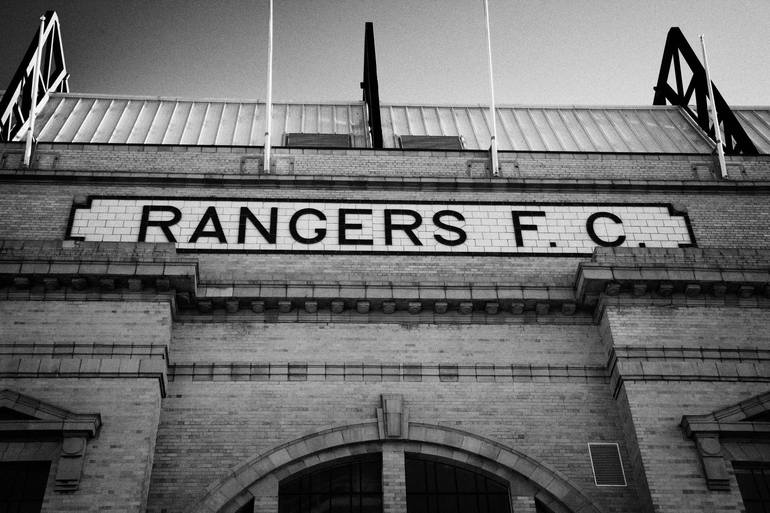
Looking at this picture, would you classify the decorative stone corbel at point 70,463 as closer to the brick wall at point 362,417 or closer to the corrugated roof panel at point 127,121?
the brick wall at point 362,417

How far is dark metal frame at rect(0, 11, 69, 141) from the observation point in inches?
1067

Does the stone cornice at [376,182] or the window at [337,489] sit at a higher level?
the stone cornice at [376,182]

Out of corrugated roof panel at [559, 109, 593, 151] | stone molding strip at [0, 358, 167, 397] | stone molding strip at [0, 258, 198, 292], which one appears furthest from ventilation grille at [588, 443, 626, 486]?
corrugated roof panel at [559, 109, 593, 151]

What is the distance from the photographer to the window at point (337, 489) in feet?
58.5

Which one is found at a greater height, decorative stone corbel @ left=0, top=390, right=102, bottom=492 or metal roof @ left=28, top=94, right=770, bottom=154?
metal roof @ left=28, top=94, right=770, bottom=154

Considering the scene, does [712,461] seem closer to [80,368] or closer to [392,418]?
[392,418]

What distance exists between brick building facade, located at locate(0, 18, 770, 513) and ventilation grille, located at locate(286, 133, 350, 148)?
158 inches

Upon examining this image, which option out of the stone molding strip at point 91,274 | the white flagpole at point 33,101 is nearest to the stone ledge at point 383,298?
the stone molding strip at point 91,274

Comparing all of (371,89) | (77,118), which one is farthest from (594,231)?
(77,118)

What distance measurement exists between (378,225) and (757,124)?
15785 millimetres

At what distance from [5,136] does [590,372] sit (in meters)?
17.4

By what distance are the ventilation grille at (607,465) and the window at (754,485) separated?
6.85 ft

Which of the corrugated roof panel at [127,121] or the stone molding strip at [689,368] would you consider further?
the corrugated roof panel at [127,121]

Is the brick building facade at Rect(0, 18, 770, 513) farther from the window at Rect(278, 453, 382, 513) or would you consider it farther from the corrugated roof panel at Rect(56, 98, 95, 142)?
the corrugated roof panel at Rect(56, 98, 95, 142)
